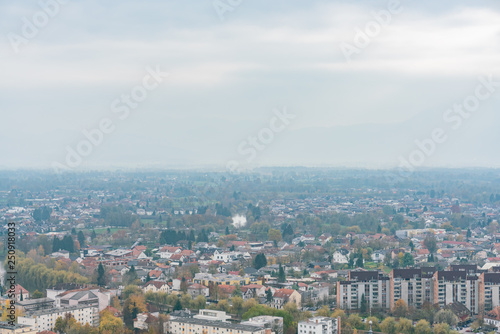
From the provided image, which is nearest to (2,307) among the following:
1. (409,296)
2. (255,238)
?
(409,296)

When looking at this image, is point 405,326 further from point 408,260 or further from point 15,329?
point 408,260

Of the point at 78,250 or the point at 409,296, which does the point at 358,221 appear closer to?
the point at 78,250

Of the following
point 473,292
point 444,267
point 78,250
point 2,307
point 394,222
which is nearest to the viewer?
point 2,307

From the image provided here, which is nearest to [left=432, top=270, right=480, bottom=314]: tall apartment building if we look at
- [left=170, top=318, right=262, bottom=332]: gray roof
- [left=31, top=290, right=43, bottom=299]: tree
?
[left=170, top=318, right=262, bottom=332]: gray roof

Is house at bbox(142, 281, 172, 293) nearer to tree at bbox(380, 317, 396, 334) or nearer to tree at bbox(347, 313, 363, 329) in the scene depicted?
tree at bbox(347, 313, 363, 329)

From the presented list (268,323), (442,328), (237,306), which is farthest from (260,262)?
(442,328)

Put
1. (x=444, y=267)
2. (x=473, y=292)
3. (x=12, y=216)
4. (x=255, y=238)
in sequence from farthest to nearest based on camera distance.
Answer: (x=12, y=216)
(x=255, y=238)
(x=444, y=267)
(x=473, y=292)

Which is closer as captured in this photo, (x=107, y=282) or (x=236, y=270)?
(x=107, y=282)
